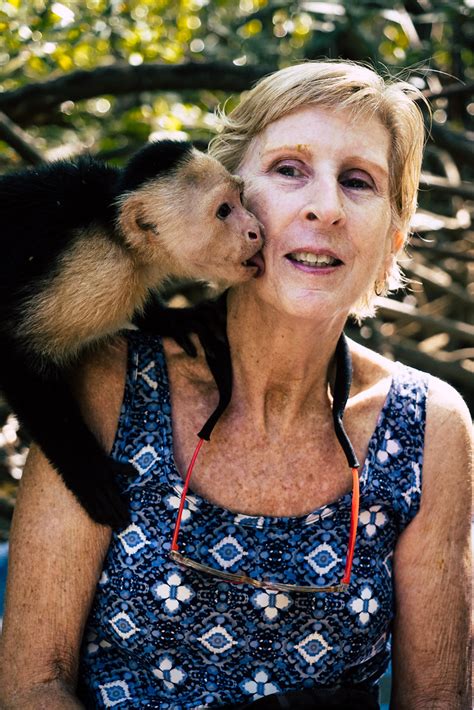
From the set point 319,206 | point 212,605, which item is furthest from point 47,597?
Result: point 319,206

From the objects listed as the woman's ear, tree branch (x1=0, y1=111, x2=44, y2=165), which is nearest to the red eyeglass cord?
the woman's ear

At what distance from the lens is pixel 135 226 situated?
194cm

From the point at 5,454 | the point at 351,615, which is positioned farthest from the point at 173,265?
the point at 5,454

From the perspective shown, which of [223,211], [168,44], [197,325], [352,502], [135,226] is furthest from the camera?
[168,44]

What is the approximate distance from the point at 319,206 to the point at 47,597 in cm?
77

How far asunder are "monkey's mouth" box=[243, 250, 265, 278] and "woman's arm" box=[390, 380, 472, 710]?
46 centimetres

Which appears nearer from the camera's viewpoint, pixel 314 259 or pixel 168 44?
pixel 314 259

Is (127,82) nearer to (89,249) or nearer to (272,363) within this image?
(89,249)

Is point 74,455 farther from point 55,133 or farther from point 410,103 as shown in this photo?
point 55,133

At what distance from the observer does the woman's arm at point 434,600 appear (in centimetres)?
153

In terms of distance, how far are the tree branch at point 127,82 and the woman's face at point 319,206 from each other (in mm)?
1629

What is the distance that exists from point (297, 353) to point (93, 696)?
682mm

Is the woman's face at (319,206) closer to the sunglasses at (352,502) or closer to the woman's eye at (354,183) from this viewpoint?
the woman's eye at (354,183)

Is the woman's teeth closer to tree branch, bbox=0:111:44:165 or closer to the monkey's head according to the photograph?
the monkey's head
